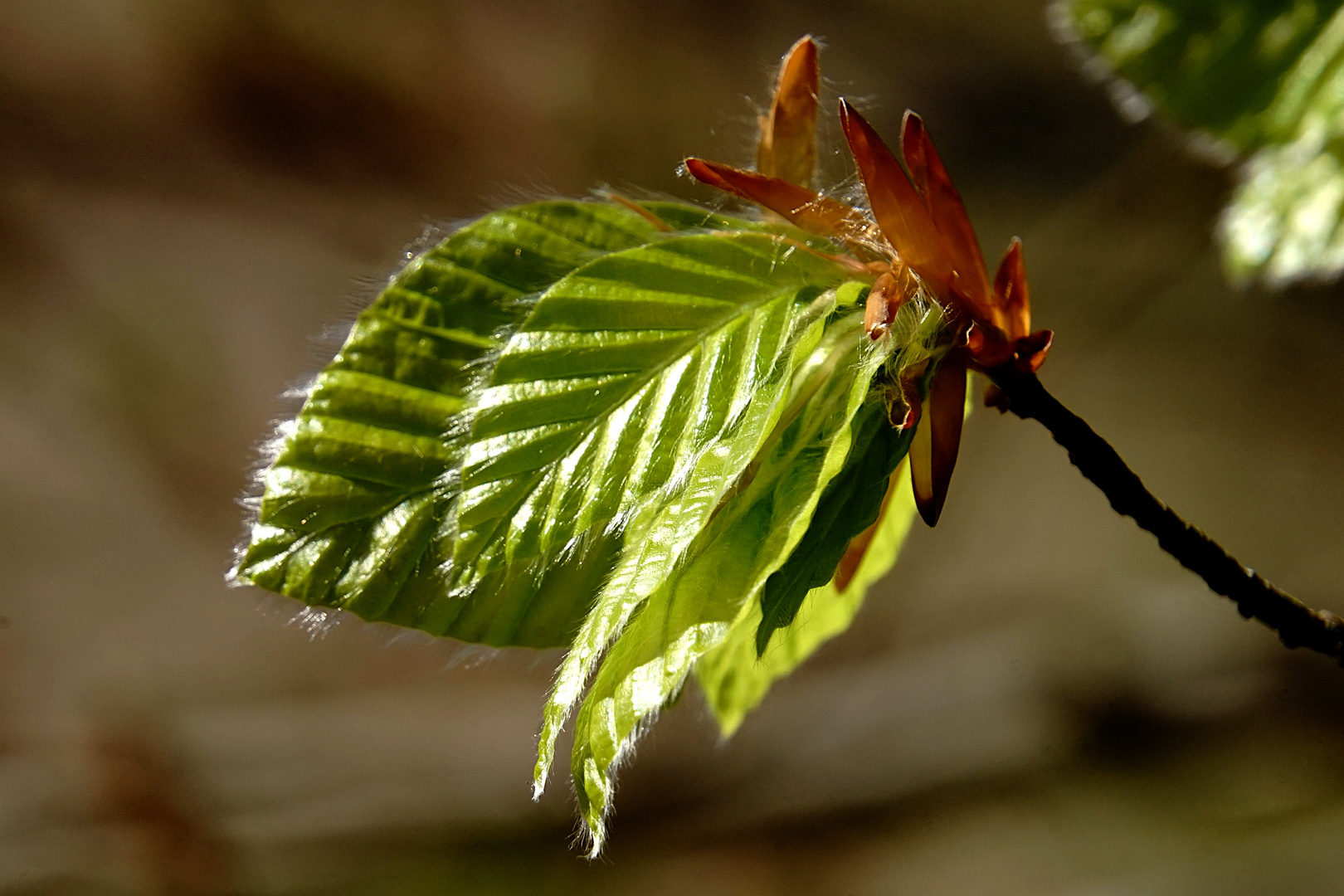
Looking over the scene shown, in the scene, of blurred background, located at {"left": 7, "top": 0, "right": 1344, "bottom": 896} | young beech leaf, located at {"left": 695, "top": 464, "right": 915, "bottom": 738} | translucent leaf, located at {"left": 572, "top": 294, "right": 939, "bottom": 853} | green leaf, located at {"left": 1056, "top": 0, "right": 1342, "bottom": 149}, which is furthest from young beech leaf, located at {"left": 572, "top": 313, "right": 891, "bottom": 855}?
blurred background, located at {"left": 7, "top": 0, "right": 1344, "bottom": 896}

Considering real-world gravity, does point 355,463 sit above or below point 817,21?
below

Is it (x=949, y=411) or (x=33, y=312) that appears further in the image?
(x=33, y=312)

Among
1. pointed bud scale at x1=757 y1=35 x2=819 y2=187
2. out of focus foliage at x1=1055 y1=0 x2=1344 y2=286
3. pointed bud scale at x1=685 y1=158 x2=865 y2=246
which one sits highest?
out of focus foliage at x1=1055 y1=0 x2=1344 y2=286

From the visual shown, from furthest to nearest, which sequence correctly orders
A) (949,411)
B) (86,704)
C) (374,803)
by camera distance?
1. (374,803)
2. (86,704)
3. (949,411)

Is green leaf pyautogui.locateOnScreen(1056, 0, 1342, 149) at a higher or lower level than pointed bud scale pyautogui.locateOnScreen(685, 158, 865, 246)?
higher

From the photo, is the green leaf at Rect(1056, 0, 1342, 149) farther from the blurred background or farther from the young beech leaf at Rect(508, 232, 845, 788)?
the blurred background

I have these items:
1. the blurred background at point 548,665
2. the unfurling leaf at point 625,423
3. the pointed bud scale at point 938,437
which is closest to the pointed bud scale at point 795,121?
the unfurling leaf at point 625,423

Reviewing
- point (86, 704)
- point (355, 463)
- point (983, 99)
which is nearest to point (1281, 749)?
point (983, 99)

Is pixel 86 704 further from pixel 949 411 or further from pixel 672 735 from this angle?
pixel 949 411
